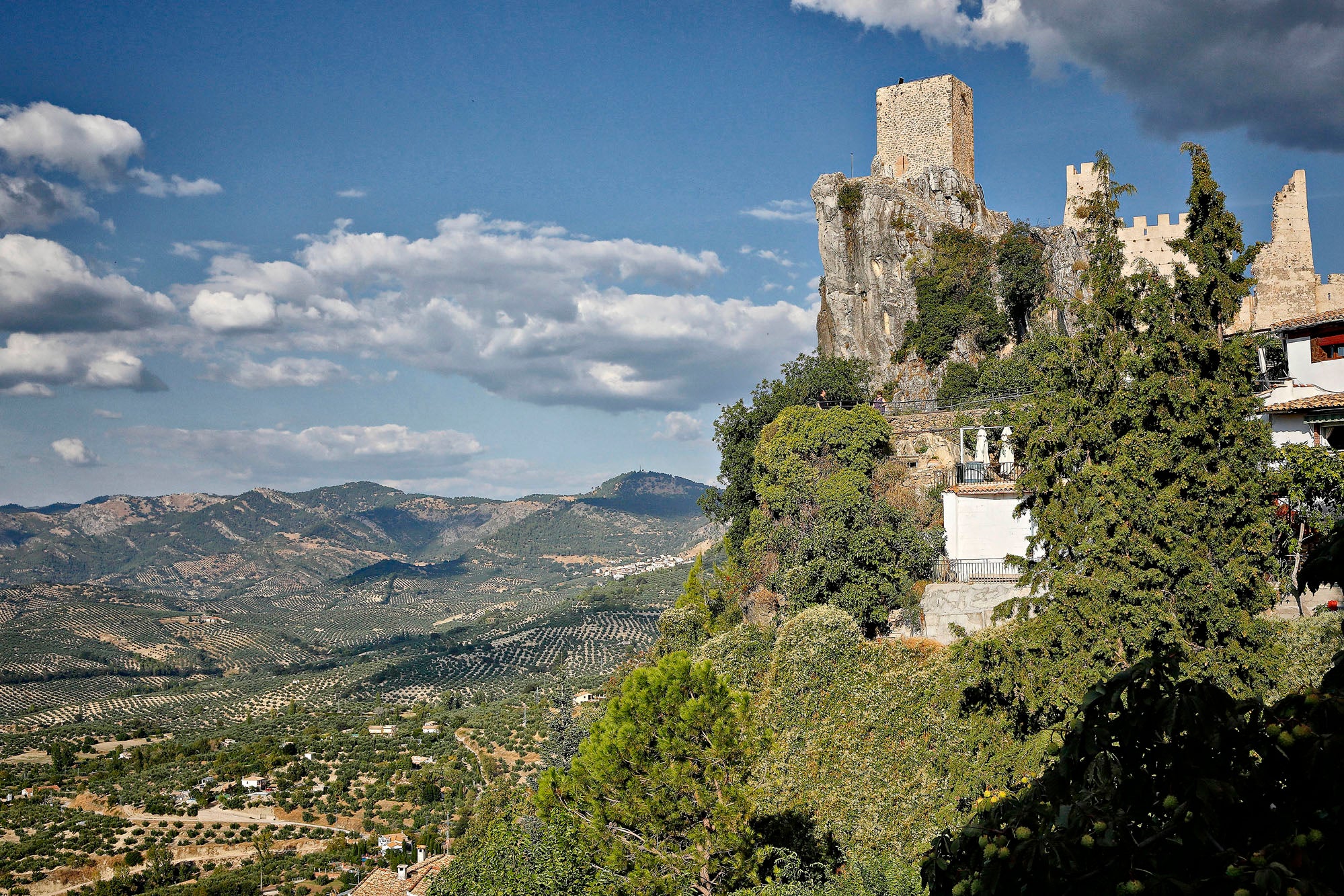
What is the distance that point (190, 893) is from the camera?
139 feet

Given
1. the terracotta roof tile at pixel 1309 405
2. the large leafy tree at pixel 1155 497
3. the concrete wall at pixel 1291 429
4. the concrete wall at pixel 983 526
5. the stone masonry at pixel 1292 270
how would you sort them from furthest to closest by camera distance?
the stone masonry at pixel 1292 270 < the concrete wall at pixel 983 526 < the concrete wall at pixel 1291 429 < the terracotta roof tile at pixel 1309 405 < the large leafy tree at pixel 1155 497

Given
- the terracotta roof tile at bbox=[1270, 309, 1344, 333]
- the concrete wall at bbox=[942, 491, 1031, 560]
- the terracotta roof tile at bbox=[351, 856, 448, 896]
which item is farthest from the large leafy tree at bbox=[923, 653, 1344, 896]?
the terracotta roof tile at bbox=[351, 856, 448, 896]

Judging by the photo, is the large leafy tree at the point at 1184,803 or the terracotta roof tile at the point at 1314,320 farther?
the terracotta roof tile at the point at 1314,320

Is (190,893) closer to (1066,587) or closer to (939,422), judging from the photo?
(939,422)

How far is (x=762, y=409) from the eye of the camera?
39219mm

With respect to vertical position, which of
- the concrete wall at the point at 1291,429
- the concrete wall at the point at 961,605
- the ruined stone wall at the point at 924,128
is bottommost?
the concrete wall at the point at 961,605

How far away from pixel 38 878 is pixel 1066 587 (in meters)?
53.6

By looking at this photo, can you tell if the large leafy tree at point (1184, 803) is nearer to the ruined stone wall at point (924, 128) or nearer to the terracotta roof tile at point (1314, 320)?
the terracotta roof tile at point (1314, 320)

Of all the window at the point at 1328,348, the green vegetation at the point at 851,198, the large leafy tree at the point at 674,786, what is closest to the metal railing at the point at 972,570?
the window at the point at 1328,348

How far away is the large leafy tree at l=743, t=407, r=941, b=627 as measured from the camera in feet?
86.3

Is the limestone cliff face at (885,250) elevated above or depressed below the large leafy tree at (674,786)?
above

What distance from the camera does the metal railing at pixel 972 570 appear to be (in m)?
25.2

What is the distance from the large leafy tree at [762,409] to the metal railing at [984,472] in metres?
10.1

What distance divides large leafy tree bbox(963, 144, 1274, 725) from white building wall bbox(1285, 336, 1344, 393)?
8.28 metres
